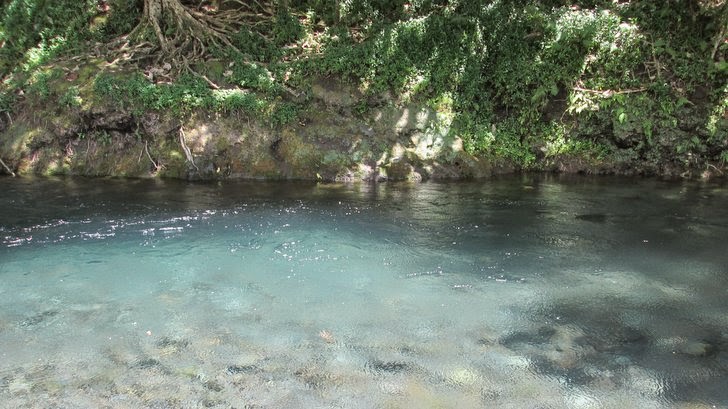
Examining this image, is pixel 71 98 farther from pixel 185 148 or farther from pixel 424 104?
pixel 424 104

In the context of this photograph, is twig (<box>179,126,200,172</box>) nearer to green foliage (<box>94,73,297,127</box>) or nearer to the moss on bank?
the moss on bank

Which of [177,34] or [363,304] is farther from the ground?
[177,34]

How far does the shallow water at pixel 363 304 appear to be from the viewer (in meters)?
3.71

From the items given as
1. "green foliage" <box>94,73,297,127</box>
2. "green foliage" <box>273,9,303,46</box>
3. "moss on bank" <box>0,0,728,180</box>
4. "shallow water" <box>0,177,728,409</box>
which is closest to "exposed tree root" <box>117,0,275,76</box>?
"moss on bank" <box>0,0,728,180</box>

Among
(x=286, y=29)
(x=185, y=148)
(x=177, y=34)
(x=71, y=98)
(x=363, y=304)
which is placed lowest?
(x=363, y=304)

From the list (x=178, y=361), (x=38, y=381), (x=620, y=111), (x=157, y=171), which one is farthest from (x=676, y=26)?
(x=38, y=381)

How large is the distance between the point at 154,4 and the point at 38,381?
33.8 ft

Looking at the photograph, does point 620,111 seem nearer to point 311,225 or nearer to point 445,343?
point 311,225

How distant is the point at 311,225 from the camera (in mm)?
7293

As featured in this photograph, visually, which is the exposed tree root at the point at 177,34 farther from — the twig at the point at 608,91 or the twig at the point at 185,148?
the twig at the point at 608,91

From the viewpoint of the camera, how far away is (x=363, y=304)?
16.2ft

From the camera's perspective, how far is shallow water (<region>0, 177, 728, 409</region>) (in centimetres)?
371

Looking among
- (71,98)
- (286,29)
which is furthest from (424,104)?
(71,98)

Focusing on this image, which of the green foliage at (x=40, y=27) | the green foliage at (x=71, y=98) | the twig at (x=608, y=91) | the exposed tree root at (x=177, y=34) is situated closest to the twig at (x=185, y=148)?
the exposed tree root at (x=177, y=34)
